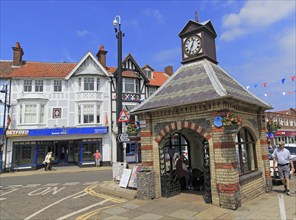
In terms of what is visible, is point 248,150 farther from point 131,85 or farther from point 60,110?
point 60,110

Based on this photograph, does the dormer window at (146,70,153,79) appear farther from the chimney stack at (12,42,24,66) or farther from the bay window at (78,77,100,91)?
the chimney stack at (12,42,24,66)

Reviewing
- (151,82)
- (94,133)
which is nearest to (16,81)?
(94,133)

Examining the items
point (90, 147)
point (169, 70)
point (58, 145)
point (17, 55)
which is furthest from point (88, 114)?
point (169, 70)

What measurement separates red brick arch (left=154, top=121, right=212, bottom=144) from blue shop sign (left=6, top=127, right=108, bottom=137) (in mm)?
16223

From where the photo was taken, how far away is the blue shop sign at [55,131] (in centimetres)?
2266

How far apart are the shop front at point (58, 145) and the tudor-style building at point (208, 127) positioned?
1544 cm

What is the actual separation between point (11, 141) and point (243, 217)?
914 inches

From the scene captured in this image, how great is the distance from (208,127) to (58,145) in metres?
22.0

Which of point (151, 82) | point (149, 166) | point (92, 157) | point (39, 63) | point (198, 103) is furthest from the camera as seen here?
point (151, 82)

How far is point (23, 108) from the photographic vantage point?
23.7 meters

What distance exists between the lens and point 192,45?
10344mm

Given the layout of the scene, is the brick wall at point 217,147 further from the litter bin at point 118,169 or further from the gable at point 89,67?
the gable at point 89,67

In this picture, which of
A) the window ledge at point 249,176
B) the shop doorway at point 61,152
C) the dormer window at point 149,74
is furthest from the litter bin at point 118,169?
the dormer window at point 149,74

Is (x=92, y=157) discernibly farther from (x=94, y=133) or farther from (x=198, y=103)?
(x=198, y=103)
